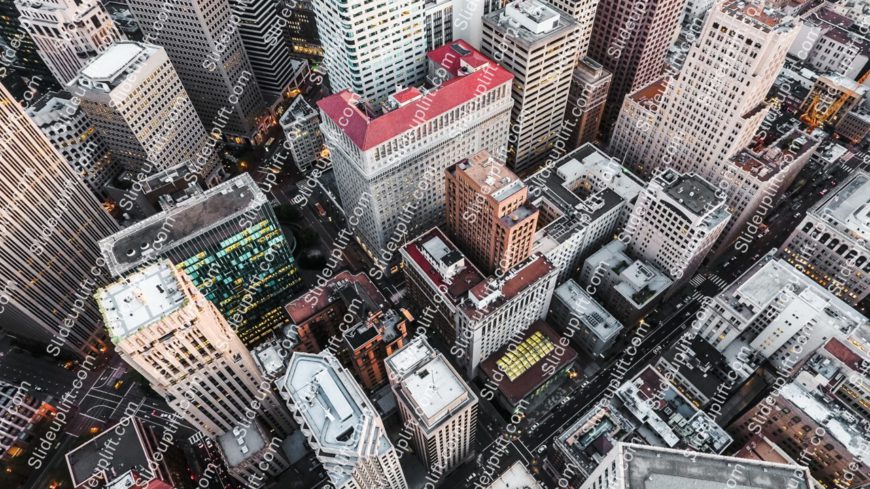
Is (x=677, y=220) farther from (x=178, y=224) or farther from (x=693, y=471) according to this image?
(x=178, y=224)

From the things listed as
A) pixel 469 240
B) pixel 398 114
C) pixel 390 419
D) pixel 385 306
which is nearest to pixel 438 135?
pixel 398 114

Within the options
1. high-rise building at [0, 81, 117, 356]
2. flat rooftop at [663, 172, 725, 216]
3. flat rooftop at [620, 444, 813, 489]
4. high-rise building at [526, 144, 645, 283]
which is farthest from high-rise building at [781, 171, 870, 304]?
high-rise building at [0, 81, 117, 356]

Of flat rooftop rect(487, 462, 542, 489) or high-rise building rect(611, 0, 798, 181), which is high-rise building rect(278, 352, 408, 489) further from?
high-rise building rect(611, 0, 798, 181)

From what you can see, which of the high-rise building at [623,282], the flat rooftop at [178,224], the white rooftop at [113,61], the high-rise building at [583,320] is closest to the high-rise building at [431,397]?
the high-rise building at [583,320]

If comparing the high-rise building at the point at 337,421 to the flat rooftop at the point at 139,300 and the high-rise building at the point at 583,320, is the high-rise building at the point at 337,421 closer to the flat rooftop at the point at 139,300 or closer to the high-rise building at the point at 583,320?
the flat rooftop at the point at 139,300

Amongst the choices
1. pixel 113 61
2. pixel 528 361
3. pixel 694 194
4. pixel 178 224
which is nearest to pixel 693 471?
pixel 528 361

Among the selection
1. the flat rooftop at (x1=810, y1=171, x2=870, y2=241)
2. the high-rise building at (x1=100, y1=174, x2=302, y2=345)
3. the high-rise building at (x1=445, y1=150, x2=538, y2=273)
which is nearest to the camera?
the high-rise building at (x1=445, y1=150, x2=538, y2=273)
